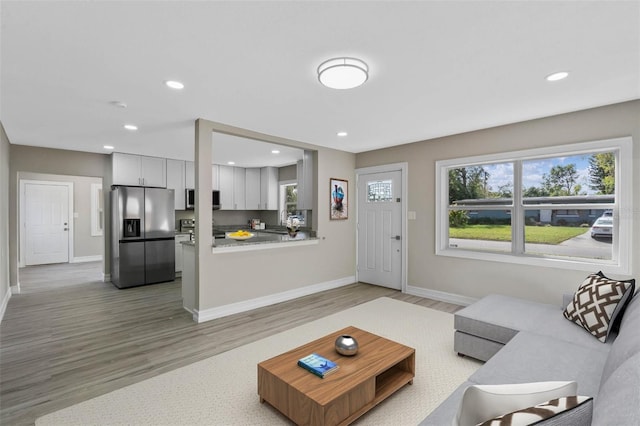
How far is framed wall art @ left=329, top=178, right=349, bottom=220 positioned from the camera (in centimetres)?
537

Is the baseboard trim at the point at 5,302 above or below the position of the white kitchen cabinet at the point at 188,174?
below

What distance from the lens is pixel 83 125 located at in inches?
153

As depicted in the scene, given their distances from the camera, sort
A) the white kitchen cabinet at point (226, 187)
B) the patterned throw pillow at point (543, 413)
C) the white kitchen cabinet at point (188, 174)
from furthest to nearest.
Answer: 1. the white kitchen cabinet at point (226, 187)
2. the white kitchen cabinet at point (188, 174)
3. the patterned throw pillow at point (543, 413)

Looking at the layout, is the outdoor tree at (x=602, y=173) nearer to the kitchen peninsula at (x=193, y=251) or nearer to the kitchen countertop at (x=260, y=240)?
the kitchen countertop at (x=260, y=240)

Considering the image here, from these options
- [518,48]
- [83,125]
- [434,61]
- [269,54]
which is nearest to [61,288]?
[83,125]

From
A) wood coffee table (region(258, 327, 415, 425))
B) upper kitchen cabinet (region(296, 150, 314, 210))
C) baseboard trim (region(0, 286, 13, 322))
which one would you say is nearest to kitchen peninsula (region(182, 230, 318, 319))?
upper kitchen cabinet (region(296, 150, 314, 210))

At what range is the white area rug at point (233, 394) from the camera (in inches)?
78.7

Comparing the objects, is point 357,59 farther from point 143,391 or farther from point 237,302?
point 237,302

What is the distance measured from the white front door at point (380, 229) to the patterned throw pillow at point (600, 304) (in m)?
2.71

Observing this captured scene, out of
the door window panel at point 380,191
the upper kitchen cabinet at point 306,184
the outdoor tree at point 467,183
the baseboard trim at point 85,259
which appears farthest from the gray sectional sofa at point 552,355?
the baseboard trim at point 85,259

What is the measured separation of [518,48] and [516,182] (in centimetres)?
234

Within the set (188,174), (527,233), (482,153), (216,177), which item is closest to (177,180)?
(188,174)

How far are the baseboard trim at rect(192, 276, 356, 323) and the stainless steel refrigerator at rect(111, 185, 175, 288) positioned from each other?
2315mm

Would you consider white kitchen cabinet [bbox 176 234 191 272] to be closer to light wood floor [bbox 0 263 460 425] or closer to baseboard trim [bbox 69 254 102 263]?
light wood floor [bbox 0 263 460 425]
